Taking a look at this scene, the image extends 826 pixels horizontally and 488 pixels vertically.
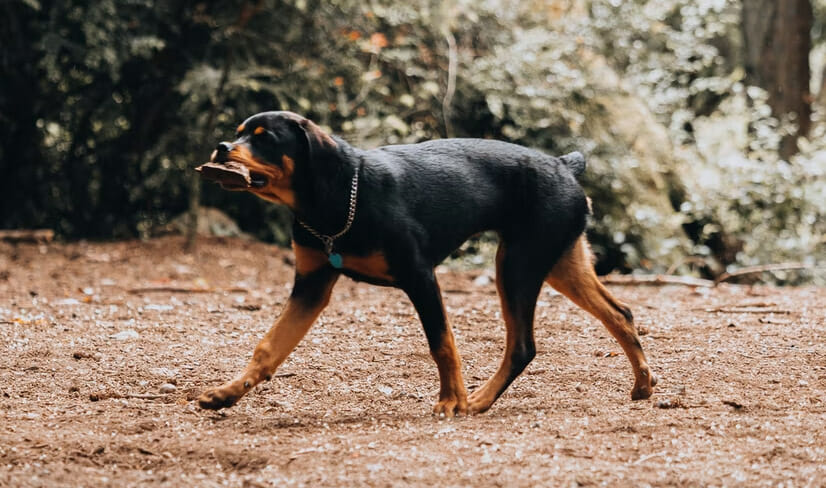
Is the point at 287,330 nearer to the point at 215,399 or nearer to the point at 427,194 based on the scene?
the point at 215,399

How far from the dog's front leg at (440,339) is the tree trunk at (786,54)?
461 inches

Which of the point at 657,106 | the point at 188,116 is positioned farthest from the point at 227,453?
the point at 657,106

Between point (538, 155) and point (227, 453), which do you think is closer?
point (227, 453)

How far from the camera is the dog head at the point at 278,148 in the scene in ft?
14.2

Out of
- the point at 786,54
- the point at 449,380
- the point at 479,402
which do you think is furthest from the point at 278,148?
the point at 786,54

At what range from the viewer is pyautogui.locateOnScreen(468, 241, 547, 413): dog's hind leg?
4.84m

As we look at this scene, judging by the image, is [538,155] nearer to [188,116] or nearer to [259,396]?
[259,396]

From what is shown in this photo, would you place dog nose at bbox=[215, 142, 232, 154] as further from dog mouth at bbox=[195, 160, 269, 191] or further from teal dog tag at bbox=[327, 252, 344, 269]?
teal dog tag at bbox=[327, 252, 344, 269]

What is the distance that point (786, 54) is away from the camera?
15.0 metres

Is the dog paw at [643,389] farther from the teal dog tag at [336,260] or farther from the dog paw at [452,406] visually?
the teal dog tag at [336,260]

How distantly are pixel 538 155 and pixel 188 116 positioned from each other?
6685 millimetres

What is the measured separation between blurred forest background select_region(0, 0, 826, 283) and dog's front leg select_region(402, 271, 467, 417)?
20.3ft

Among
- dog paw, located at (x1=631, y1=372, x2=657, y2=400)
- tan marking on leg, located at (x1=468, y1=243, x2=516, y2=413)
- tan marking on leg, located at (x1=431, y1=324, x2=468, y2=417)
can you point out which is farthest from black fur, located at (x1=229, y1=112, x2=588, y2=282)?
dog paw, located at (x1=631, y1=372, x2=657, y2=400)

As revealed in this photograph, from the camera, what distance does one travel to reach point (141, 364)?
5.75 meters
